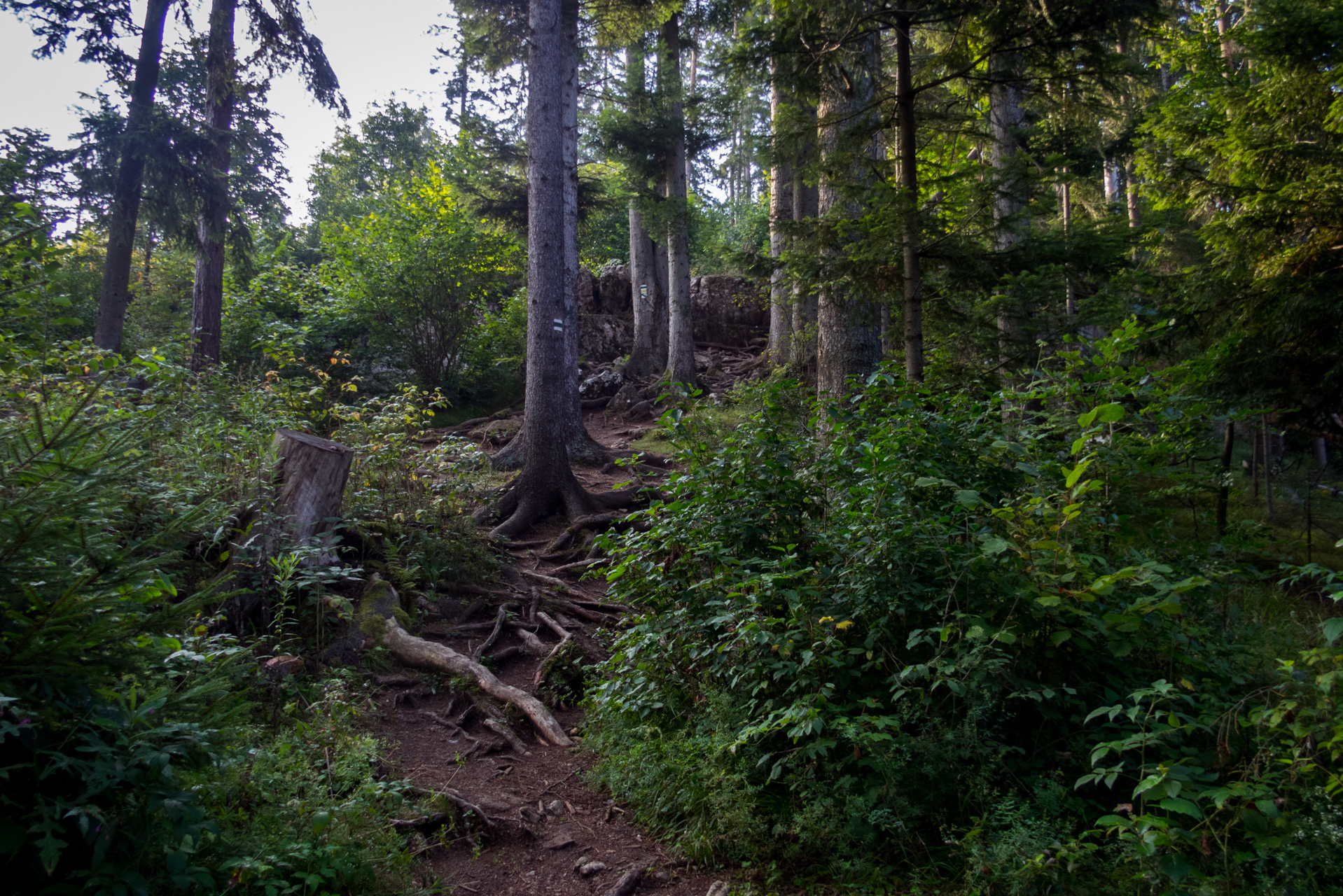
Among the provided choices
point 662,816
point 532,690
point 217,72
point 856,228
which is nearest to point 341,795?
point 662,816

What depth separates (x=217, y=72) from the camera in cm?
1288

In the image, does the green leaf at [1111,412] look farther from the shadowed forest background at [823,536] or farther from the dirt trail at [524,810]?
the dirt trail at [524,810]

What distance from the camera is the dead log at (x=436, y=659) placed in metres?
4.76

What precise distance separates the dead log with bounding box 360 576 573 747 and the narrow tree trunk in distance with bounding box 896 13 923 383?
4.05 m

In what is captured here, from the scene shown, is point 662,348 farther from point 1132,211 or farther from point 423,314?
point 1132,211

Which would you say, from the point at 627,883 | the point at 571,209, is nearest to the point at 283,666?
the point at 627,883

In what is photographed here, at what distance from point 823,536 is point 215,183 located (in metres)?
13.5

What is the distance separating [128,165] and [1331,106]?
52.4 ft

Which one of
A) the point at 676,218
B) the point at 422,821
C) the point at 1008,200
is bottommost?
the point at 422,821

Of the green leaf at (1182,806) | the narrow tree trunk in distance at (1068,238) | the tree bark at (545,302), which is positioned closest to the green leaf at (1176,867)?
the green leaf at (1182,806)

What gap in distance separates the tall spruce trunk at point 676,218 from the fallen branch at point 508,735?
10.9 metres

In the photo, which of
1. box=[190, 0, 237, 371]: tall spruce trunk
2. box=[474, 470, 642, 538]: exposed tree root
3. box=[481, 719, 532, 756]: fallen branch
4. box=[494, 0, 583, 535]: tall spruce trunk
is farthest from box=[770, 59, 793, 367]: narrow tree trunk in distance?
box=[190, 0, 237, 371]: tall spruce trunk

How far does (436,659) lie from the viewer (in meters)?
5.34

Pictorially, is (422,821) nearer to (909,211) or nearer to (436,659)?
(436,659)
